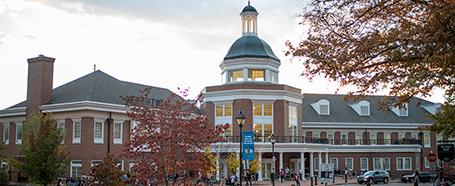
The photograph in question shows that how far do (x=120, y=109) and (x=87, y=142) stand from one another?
4.29m

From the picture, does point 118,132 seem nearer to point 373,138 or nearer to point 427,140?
point 373,138

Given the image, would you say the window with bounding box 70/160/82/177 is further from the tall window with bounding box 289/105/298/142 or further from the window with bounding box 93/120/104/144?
the tall window with bounding box 289/105/298/142

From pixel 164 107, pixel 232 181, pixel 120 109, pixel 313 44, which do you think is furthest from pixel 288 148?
pixel 313 44

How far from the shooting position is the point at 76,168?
46344 millimetres

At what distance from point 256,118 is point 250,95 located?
2.49 m

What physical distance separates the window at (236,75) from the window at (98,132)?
59.2ft

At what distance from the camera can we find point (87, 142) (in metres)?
46.3

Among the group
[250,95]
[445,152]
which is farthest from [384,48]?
[250,95]

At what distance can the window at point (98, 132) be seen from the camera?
154 ft

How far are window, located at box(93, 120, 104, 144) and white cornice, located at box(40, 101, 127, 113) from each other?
4.08 feet

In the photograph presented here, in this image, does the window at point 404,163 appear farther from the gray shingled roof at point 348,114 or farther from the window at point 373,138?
the gray shingled roof at point 348,114

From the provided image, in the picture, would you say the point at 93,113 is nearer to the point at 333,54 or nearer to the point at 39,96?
the point at 39,96

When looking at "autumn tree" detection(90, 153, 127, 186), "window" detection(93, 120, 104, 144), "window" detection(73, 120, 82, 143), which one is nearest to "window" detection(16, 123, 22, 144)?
"window" detection(73, 120, 82, 143)

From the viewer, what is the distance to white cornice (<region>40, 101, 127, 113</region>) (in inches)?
1823
